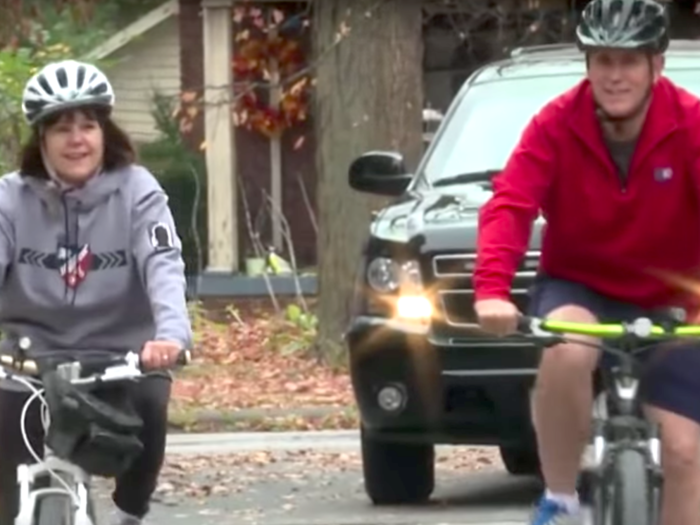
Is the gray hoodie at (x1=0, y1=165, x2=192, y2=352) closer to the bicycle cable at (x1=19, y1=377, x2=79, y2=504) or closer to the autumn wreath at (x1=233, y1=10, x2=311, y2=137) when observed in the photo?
the bicycle cable at (x1=19, y1=377, x2=79, y2=504)

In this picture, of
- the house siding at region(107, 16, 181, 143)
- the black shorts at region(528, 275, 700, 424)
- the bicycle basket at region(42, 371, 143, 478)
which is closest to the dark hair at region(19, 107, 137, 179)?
the bicycle basket at region(42, 371, 143, 478)

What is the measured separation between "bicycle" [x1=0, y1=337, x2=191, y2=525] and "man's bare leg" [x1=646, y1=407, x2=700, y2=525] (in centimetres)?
126

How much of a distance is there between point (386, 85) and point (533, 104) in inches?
190

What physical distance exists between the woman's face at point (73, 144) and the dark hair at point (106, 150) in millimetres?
49

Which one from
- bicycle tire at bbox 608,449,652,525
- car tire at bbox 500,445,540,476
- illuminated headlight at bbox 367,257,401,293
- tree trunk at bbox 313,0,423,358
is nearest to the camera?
bicycle tire at bbox 608,449,652,525

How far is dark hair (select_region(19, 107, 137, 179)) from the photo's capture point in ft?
21.8

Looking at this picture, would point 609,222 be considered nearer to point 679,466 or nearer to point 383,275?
point 679,466

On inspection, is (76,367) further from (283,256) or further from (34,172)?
(283,256)

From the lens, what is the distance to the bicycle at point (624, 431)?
5.73m

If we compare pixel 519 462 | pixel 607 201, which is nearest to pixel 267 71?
pixel 519 462

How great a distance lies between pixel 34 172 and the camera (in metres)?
6.66

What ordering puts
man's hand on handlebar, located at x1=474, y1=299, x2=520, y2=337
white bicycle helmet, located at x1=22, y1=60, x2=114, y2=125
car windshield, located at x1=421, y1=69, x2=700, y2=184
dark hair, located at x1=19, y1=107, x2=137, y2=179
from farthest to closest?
car windshield, located at x1=421, y1=69, x2=700, y2=184
dark hair, located at x1=19, y1=107, x2=137, y2=179
white bicycle helmet, located at x1=22, y1=60, x2=114, y2=125
man's hand on handlebar, located at x1=474, y1=299, x2=520, y2=337

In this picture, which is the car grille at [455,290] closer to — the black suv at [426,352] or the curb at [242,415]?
the black suv at [426,352]

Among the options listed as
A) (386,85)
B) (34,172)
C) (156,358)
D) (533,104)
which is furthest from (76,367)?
(386,85)
